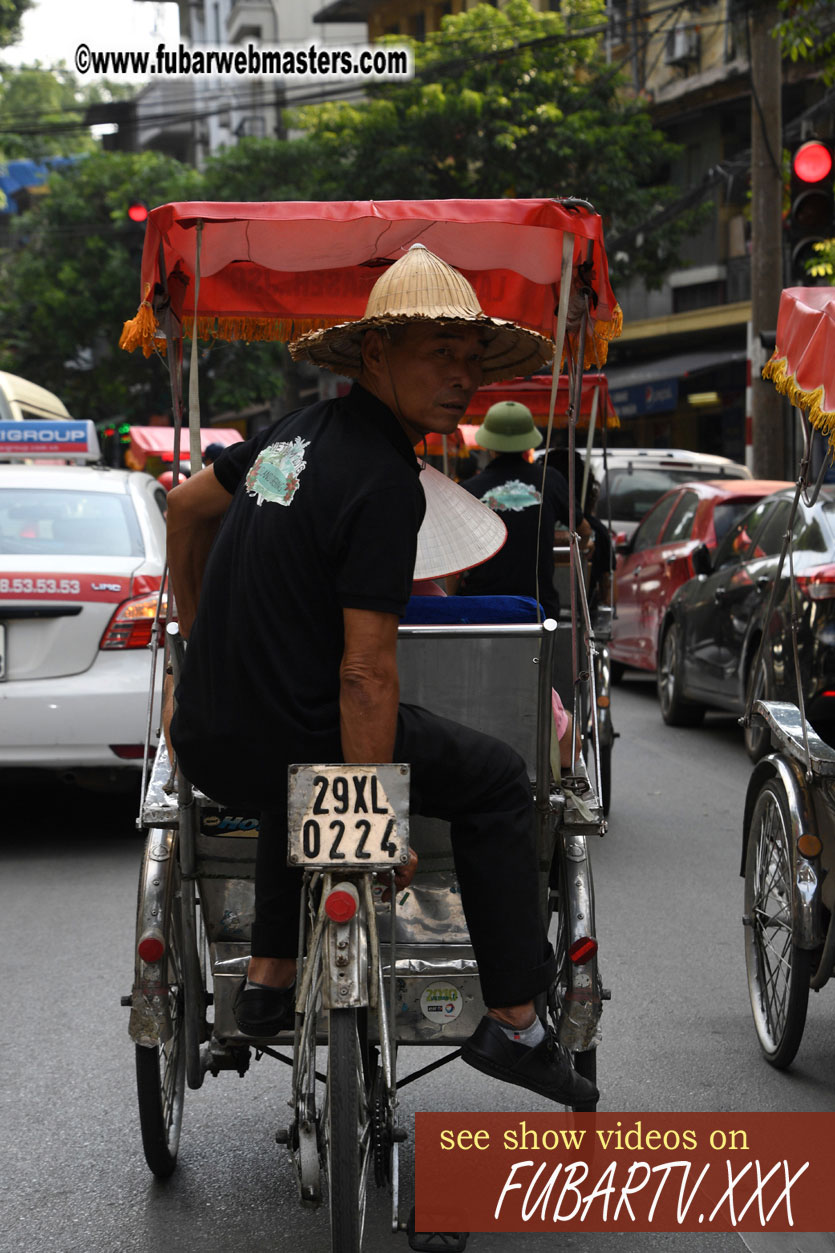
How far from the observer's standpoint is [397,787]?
9.44 feet

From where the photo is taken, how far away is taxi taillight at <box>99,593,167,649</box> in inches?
280

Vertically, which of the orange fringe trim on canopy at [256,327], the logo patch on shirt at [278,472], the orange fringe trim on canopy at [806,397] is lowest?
the logo patch on shirt at [278,472]

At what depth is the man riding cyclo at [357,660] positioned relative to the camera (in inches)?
114

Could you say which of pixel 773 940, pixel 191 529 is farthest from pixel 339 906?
pixel 773 940

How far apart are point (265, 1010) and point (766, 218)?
47.1ft

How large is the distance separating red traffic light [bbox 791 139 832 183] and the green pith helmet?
3.96 m

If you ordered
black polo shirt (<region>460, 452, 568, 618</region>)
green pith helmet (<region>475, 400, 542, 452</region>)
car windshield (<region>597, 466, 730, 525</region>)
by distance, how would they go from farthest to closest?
car windshield (<region>597, 466, 730, 525</region>), green pith helmet (<region>475, 400, 542, 452</region>), black polo shirt (<region>460, 452, 568, 618</region>)

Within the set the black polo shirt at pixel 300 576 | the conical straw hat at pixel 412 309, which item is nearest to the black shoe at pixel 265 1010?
the black polo shirt at pixel 300 576

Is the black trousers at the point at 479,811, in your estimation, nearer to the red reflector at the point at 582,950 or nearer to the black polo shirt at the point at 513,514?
the red reflector at the point at 582,950

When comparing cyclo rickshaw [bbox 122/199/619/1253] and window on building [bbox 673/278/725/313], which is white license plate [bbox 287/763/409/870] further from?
window on building [bbox 673/278/725/313]

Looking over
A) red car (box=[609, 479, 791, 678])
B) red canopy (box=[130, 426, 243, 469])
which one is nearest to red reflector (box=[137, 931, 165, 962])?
red car (box=[609, 479, 791, 678])

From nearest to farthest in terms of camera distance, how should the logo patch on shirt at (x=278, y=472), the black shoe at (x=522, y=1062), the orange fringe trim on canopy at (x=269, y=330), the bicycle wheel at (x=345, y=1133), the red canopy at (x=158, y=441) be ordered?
the bicycle wheel at (x=345, y=1133) < the logo patch on shirt at (x=278, y=472) < the black shoe at (x=522, y=1062) < the orange fringe trim on canopy at (x=269, y=330) < the red canopy at (x=158, y=441)

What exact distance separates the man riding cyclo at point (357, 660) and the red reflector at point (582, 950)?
3.4 inches

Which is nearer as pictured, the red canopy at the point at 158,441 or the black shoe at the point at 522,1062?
Result: the black shoe at the point at 522,1062
